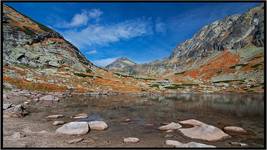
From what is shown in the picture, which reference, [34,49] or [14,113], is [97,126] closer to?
[14,113]

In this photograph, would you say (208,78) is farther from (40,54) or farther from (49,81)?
(49,81)

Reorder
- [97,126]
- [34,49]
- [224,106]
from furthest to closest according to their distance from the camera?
[34,49], [224,106], [97,126]

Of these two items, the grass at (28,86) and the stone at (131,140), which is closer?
the stone at (131,140)

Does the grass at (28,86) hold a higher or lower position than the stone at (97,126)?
higher

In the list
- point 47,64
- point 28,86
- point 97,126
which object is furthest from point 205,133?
point 47,64

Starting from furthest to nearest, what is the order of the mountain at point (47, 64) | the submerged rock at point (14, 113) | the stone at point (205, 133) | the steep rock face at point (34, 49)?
1. the steep rock face at point (34, 49)
2. the mountain at point (47, 64)
3. the submerged rock at point (14, 113)
4. the stone at point (205, 133)

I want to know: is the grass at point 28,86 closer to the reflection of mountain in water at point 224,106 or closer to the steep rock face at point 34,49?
the steep rock face at point 34,49

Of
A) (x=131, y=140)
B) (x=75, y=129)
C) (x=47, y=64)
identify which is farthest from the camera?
(x=47, y=64)

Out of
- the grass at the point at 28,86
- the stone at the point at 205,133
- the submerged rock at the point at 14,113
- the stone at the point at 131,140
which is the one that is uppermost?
the grass at the point at 28,86

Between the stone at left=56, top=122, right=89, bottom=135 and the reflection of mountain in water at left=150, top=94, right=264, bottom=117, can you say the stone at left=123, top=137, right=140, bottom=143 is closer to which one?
the stone at left=56, top=122, right=89, bottom=135

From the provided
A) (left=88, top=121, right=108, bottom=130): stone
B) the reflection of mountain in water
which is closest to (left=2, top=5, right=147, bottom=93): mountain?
the reflection of mountain in water

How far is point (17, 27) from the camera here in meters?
120

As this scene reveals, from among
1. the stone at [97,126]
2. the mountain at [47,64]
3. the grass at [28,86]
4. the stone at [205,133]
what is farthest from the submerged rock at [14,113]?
the mountain at [47,64]

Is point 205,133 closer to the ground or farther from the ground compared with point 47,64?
closer to the ground
